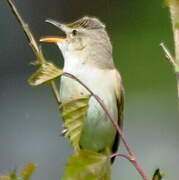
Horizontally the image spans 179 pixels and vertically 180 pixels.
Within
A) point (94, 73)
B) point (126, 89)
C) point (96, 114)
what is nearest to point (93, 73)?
point (94, 73)

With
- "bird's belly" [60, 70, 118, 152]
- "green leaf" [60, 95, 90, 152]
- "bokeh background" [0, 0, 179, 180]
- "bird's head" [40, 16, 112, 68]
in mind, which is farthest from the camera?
"bokeh background" [0, 0, 179, 180]

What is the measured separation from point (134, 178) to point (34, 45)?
222cm

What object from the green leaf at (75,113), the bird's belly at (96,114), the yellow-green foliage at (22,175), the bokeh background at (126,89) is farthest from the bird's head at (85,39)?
the yellow-green foliage at (22,175)

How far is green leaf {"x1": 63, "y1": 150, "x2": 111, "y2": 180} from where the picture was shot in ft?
5.05

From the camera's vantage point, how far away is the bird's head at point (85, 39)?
3.09 m

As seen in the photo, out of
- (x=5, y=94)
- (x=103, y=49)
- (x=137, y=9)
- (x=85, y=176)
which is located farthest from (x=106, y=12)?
(x=85, y=176)

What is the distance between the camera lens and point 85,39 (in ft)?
10.5

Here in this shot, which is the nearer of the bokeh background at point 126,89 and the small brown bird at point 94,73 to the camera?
the small brown bird at point 94,73

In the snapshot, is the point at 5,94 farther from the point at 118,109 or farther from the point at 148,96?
the point at 118,109

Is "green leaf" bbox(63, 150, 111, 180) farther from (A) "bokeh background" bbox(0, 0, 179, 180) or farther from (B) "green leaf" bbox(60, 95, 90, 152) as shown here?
(A) "bokeh background" bbox(0, 0, 179, 180)

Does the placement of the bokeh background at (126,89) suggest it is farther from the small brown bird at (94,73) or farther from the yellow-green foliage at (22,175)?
the yellow-green foliage at (22,175)

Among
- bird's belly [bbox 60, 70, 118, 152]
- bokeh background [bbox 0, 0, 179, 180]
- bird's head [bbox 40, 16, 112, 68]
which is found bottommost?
bokeh background [bbox 0, 0, 179, 180]

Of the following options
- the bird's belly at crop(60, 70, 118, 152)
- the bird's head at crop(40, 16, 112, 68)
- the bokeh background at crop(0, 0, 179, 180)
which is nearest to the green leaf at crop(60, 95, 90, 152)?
the bird's belly at crop(60, 70, 118, 152)

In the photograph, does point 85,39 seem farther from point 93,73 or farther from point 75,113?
point 75,113
